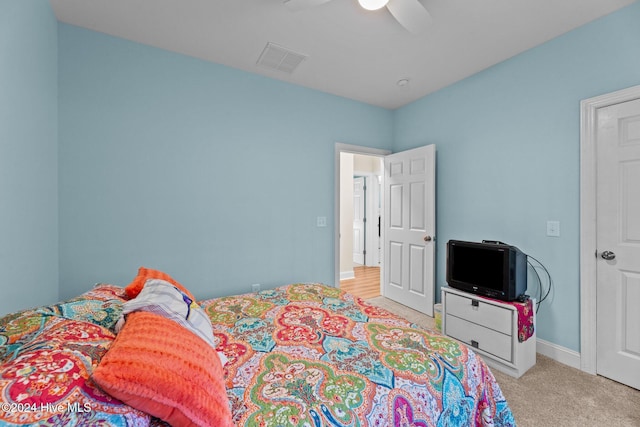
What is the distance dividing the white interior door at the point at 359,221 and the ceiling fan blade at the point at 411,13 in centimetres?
485

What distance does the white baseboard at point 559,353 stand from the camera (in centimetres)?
221

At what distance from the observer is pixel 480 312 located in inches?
92.1

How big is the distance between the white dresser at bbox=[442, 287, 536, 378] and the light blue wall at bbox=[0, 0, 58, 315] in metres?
3.01

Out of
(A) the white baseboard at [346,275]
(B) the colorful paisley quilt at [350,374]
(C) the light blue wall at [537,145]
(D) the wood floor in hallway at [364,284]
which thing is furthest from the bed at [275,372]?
(A) the white baseboard at [346,275]

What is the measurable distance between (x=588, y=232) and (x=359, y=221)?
4.71 m

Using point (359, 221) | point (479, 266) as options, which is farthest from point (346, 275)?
point (479, 266)

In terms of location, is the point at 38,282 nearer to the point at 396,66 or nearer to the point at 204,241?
the point at 204,241

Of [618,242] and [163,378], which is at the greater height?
[618,242]

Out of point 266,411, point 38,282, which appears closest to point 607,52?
point 266,411

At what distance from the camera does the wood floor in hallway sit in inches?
168

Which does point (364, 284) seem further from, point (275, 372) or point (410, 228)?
point (275, 372)

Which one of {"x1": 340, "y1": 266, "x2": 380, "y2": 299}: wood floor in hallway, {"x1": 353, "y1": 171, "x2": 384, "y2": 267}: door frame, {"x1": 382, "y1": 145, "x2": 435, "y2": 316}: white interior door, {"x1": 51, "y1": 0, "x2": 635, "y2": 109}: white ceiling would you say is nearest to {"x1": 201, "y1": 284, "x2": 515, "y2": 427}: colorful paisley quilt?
{"x1": 382, "y1": 145, "x2": 435, "y2": 316}: white interior door

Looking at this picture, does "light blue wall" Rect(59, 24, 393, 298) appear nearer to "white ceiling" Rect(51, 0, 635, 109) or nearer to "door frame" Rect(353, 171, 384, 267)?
"white ceiling" Rect(51, 0, 635, 109)

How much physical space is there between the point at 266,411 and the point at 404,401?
0.50 m
